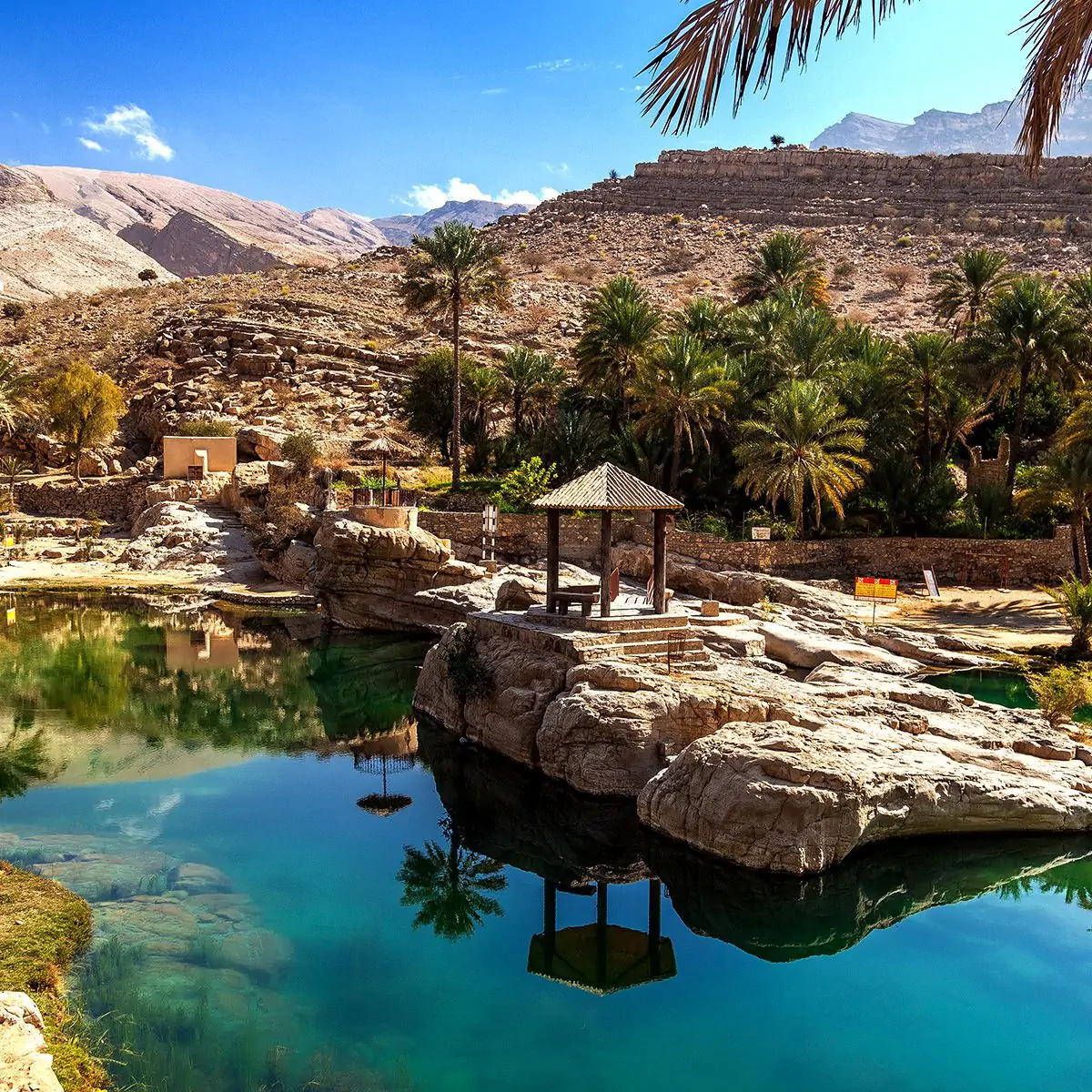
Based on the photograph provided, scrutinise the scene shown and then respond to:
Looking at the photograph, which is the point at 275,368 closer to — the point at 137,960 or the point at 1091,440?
the point at 1091,440

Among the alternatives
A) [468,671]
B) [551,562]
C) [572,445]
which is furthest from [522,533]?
[468,671]

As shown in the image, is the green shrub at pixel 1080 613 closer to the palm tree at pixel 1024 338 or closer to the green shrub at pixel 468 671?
the palm tree at pixel 1024 338

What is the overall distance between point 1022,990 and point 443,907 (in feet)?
22.4

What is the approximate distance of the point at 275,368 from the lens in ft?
176

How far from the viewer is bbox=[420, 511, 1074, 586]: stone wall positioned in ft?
102

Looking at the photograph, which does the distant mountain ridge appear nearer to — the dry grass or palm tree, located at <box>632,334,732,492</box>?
palm tree, located at <box>632,334,732,492</box>

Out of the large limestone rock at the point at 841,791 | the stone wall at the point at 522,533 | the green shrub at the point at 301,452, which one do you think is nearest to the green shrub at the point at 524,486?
the stone wall at the point at 522,533

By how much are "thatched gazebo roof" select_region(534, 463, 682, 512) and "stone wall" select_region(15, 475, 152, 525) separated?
3027cm

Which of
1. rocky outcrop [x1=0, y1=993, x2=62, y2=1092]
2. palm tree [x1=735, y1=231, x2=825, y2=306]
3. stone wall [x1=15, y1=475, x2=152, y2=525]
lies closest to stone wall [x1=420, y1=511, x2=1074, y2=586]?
stone wall [x1=15, y1=475, x2=152, y2=525]

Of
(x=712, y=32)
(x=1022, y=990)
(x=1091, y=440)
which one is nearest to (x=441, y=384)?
(x=1091, y=440)

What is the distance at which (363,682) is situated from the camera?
23766 mm

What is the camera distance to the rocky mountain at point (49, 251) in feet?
280

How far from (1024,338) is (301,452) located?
28.2m

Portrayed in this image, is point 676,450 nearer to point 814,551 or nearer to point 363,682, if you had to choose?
point 814,551
